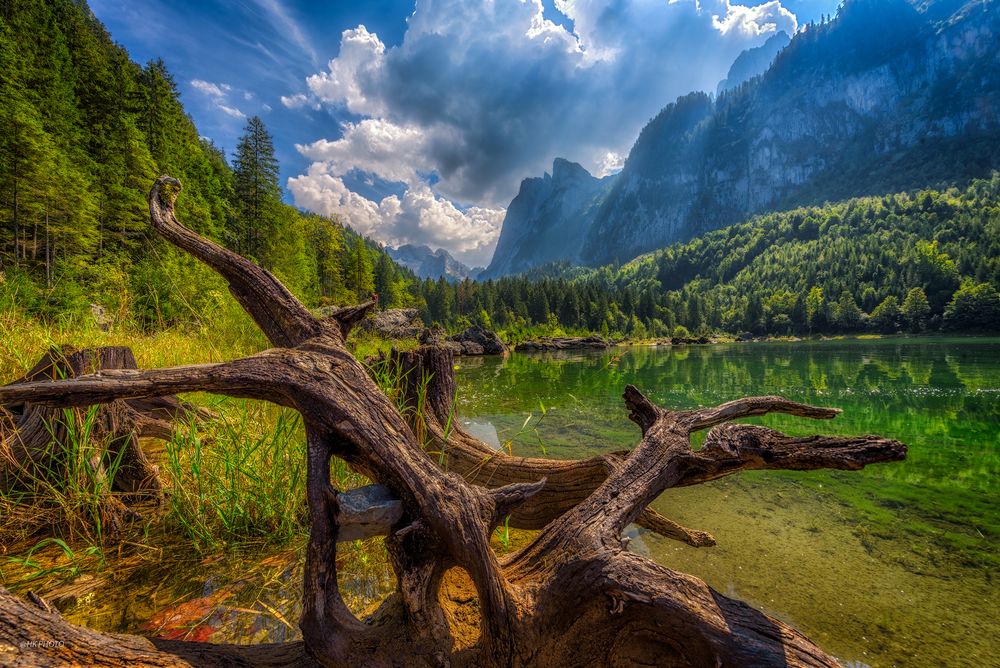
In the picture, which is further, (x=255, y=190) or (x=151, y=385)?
(x=255, y=190)

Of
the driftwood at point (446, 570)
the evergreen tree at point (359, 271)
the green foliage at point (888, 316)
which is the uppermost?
the evergreen tree at point (359, 271)

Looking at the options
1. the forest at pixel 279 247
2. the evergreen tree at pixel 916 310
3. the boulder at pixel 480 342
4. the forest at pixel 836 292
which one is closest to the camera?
the forest at pixel 279 247

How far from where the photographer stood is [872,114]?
166 m

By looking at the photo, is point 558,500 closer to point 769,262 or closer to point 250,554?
point 250,554

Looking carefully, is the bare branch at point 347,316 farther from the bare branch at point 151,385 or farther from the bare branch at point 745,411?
the bare branch at point 745,411

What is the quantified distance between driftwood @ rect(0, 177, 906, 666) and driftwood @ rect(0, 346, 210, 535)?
1.60 metres

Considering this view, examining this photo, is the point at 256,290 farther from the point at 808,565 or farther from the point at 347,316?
the point at 808,565

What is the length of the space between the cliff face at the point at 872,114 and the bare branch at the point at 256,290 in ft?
644

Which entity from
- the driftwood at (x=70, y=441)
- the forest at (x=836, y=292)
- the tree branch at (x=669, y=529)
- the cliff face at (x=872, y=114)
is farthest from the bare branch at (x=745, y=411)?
the cliff face at (x=872, y=114)

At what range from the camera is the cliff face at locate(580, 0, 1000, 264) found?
139m

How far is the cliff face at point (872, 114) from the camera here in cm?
13862

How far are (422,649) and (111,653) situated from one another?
904 millimetres

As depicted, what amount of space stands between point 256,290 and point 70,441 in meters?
1.87

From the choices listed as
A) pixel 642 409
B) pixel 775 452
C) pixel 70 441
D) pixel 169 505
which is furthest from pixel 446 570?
pixel 70 441
